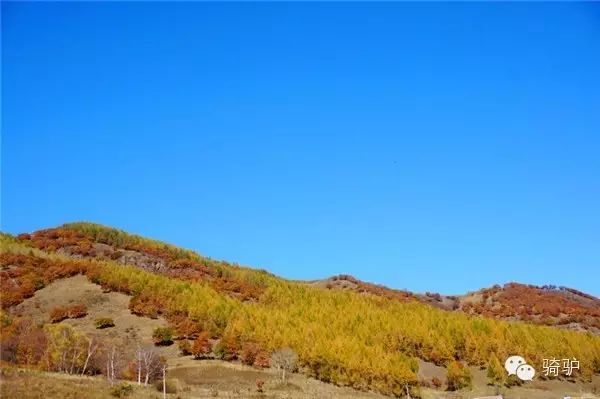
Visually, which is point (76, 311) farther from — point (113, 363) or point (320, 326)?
point (320, 326)

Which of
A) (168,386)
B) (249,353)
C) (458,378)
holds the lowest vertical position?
(168,386)

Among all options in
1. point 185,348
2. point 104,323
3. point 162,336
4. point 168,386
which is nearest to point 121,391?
→ point 168,386

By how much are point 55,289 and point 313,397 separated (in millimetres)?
48344

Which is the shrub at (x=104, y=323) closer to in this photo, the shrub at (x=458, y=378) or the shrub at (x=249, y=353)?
the shrub at (x=249, y=353)

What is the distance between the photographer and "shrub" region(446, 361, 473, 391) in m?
70.8

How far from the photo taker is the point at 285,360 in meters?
68.7

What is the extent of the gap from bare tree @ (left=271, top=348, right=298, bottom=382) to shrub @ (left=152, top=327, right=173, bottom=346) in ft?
37.7

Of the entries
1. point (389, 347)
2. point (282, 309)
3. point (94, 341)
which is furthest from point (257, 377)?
point (282, 309)

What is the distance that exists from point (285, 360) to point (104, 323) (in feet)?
72.8

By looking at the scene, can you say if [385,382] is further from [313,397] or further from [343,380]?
[313,397]

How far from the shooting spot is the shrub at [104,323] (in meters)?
75.9

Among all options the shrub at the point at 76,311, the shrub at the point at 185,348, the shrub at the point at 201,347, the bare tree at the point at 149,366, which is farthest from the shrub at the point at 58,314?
the bare tree at the point at 149,366

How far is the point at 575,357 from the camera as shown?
83.1 m

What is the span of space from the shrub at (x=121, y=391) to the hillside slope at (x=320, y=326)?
26.0 metres
